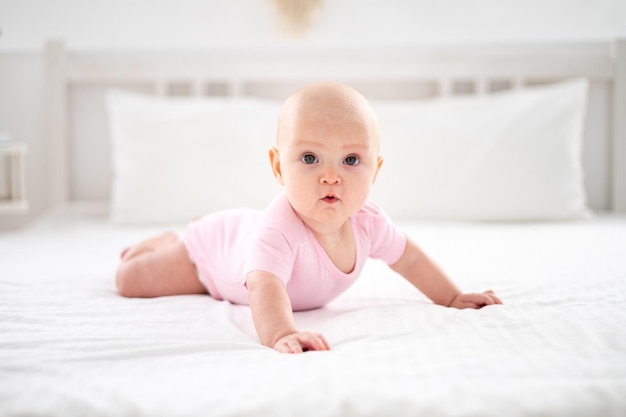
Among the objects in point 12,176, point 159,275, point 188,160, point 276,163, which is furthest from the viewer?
point 12,176

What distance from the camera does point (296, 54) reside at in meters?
2.61

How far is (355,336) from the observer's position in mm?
878

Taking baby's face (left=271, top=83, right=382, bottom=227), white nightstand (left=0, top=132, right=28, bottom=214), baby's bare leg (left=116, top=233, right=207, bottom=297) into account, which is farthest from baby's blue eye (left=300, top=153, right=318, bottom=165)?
white nightstand (left=0, top=132, right=28, bottom=214)

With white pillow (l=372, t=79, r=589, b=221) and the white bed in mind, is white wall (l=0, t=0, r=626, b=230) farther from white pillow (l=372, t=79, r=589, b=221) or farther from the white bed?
the white bed

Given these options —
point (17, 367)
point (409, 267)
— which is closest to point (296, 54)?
point (409, 267)

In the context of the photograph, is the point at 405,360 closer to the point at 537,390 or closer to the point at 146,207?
the point at 537,390

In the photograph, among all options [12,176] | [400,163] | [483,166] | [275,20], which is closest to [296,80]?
[275,20]

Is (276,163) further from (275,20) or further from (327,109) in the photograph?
(275,20)

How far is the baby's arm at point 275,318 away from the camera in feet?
2.67

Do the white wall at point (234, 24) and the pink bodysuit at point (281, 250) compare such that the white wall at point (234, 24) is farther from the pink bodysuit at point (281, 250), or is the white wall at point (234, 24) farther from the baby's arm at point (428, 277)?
the baby's arm at point (428, 277)

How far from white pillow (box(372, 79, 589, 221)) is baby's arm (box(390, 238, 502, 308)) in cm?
99

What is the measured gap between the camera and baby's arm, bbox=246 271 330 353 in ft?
2.67

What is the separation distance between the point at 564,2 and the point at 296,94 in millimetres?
1948

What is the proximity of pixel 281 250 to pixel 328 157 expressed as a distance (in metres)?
0.15
